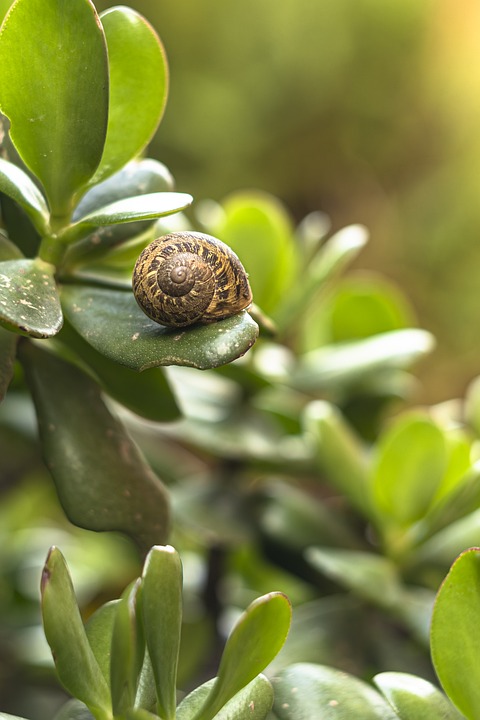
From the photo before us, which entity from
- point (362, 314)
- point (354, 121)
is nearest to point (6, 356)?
point (362, 314)

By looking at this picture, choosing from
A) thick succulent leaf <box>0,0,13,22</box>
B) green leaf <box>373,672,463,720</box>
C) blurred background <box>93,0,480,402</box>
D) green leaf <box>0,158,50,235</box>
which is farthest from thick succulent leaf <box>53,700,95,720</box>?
blurred background <box>93,0,480,402</box>

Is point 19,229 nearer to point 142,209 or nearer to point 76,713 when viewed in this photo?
point 142,209

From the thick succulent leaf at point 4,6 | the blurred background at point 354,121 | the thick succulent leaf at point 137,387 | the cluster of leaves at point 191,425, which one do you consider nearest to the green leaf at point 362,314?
the cluster of leaves at point 191,425

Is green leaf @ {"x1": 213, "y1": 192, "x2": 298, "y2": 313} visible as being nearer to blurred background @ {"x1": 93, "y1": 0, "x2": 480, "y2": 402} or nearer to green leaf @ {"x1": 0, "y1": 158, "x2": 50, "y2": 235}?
green leaf @ {"x1": 0, "y1": 158, "x2": 50, "y2": 235}

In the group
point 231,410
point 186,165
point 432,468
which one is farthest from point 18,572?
point 186,165

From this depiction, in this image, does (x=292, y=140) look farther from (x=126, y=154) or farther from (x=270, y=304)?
(x=126, y=154)

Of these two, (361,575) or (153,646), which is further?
(361,575)

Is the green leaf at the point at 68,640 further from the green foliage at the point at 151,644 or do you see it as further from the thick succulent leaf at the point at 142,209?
the thick succulent leaf at the point at 142,209
